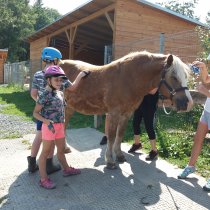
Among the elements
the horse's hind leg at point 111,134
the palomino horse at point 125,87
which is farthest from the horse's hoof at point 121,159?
the horse's hind leg at point 111,134

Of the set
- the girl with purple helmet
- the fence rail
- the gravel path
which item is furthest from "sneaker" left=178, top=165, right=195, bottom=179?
the fence rail

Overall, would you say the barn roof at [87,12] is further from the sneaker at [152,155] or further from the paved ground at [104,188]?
the paved ground at [104,188]

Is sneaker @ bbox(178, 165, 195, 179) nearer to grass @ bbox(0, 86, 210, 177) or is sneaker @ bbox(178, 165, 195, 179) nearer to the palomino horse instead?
grass @ bbox(0, 86, 210, 177)

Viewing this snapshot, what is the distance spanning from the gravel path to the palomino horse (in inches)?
110

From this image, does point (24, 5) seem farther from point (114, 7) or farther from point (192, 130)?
point (192, 130)

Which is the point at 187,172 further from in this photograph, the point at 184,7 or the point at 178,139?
the point at 184,7

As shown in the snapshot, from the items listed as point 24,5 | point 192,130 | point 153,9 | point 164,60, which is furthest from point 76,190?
point 24,5

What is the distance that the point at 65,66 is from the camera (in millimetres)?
5617

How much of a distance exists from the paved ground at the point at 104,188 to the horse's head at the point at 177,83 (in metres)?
1.09

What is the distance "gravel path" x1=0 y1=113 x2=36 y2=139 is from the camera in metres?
7.59

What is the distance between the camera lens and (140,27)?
36.2ft

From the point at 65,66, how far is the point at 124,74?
1.37 m

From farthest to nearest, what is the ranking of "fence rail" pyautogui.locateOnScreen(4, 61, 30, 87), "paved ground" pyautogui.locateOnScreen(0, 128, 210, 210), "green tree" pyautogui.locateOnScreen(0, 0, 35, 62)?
1. "green tree" pyautogui.locateOnScreen(0, 0, 35, 62)
2. "fence rail" pyautogui.locateOnScreen(4, 61, 30, 87)
3. "paved ground" pyautogui.locateOnScreen(0, 128, 210, 210)

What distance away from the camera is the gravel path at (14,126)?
7590mm
